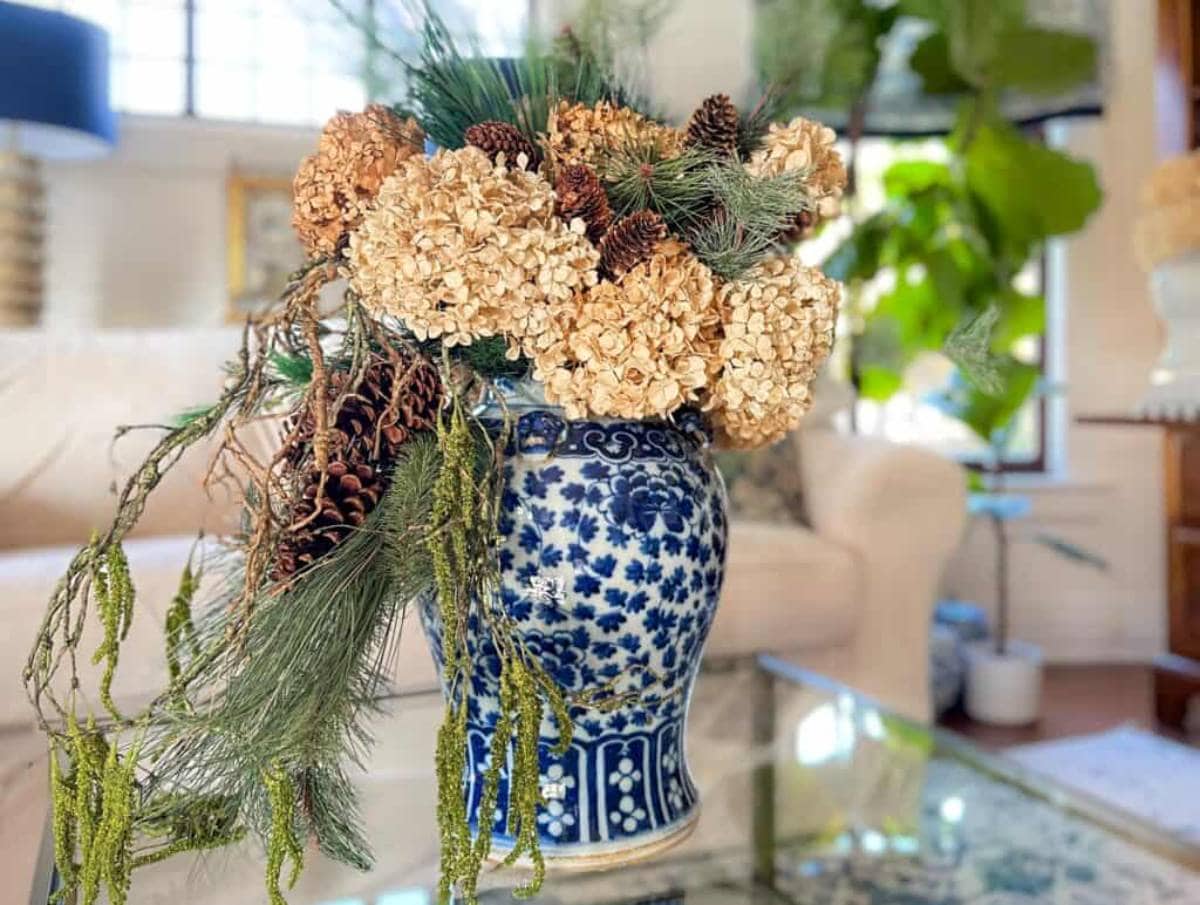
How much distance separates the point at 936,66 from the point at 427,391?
269 cm

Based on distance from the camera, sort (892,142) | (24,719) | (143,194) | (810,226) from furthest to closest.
Result: (892,142), (143,194), (24,719), (810,226)

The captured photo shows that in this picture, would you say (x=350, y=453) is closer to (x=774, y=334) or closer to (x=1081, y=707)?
(x=774, y=334)

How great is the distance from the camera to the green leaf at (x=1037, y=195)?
2.64 meters

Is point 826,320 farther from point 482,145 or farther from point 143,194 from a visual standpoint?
point 143,194

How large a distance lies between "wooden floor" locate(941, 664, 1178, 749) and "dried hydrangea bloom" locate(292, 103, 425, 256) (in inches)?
72.2

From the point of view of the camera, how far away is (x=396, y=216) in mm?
538

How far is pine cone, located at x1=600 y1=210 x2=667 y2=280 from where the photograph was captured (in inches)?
22.2

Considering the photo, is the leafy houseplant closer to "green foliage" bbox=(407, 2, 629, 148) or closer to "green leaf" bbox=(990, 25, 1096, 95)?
"green leaf" bbox=(990, 25, 1096, 95)

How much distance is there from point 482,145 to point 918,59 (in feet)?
8.57

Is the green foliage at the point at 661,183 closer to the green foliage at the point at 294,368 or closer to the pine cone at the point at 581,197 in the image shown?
the pine cone at the point at 581,197

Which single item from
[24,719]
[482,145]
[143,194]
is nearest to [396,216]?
[482,145]

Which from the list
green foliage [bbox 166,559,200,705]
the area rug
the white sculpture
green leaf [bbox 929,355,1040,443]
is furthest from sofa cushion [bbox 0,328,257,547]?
the white sculpture

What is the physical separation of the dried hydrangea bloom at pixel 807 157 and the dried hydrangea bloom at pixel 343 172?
22 cm

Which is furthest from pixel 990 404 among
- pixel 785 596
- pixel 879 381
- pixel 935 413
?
pixel 785 596
